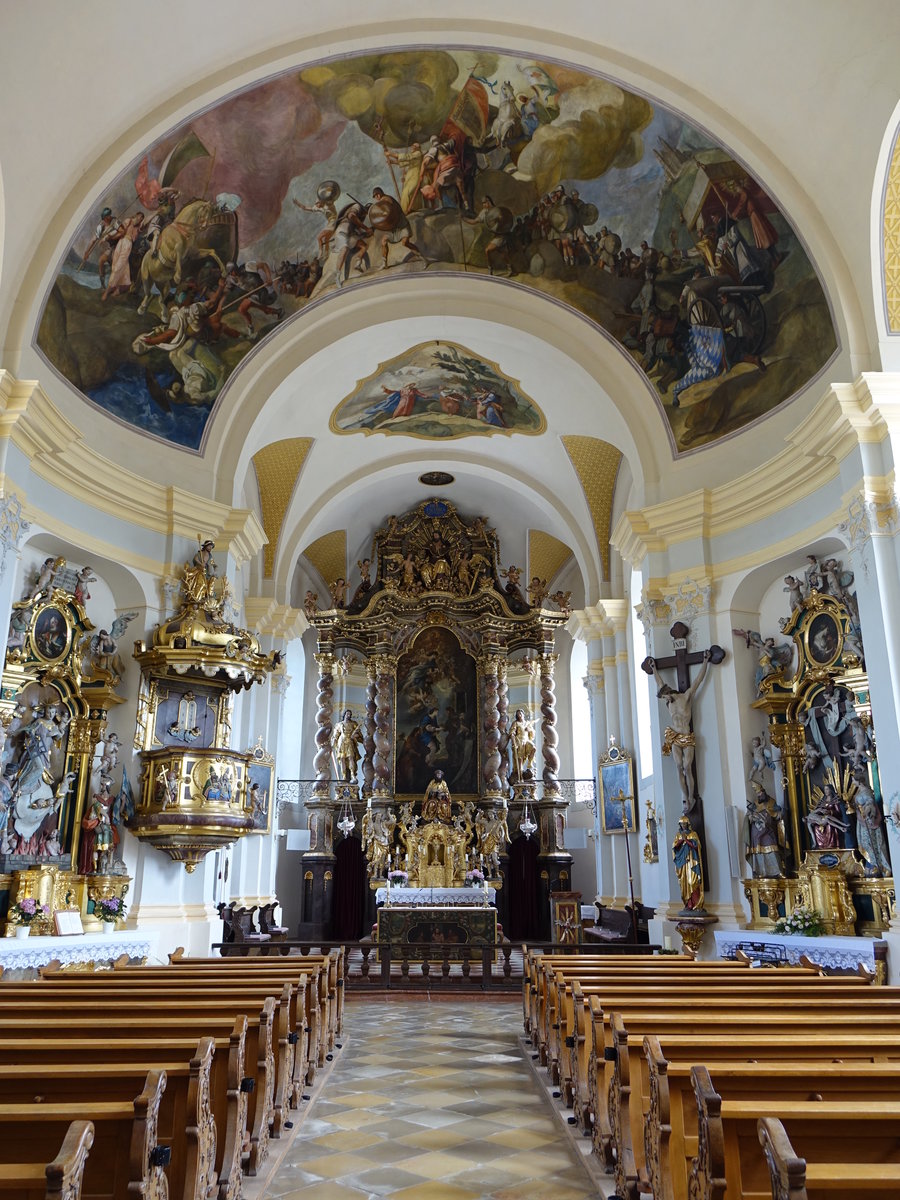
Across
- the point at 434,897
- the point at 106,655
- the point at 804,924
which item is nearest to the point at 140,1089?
the point at 804,924

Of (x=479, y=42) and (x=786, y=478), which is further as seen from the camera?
(x=786, y=478)

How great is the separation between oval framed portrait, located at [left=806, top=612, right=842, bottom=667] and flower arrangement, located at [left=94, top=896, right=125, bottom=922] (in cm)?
851

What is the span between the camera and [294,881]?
19.5 m

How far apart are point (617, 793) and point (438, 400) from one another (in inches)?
293

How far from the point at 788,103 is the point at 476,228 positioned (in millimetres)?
4369

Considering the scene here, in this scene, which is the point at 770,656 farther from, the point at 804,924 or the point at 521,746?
the point at 521,746

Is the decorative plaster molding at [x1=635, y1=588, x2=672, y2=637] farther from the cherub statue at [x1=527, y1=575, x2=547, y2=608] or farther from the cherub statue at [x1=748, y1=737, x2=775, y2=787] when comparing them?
the cherub statue at [x1=527, y1=575, x2=547, y2=608]

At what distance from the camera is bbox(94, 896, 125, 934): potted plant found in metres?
10.6

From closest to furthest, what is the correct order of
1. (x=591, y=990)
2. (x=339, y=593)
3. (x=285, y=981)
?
(x=591, y=990), (x=285, y=981), (x=339, y=593)

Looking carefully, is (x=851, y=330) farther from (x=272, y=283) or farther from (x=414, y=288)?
(x=272, y=283)

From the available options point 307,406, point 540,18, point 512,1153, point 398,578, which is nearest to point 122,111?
point 540,18

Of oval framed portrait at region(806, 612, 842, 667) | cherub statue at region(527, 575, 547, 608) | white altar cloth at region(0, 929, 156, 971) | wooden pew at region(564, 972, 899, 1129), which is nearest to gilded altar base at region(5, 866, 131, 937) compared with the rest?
white altar cloth at region(0, 929, 156, 971)

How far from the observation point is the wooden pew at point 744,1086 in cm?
331

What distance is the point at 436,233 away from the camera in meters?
13.1
